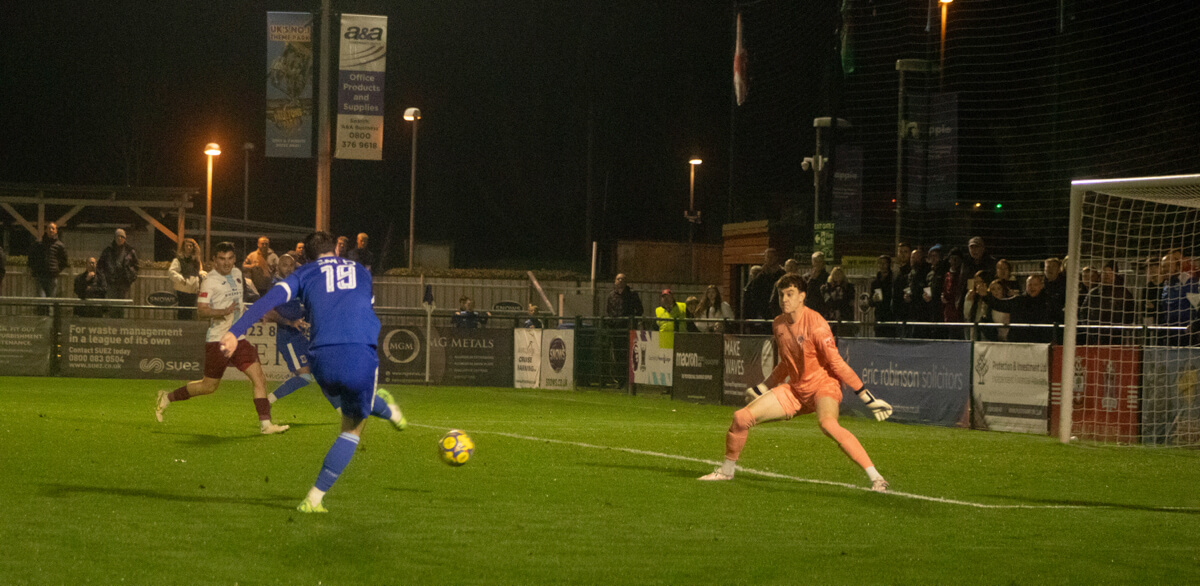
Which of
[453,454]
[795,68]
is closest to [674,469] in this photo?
[453,454]

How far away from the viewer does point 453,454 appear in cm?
930

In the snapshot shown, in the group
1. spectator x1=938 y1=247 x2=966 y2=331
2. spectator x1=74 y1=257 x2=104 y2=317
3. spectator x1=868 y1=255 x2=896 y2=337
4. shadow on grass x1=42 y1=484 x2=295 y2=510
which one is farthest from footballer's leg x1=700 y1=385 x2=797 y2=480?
spectator x1=74 y1=257 x2=104 y2=317

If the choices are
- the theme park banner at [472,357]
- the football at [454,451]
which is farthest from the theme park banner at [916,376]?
the football at [454,451]

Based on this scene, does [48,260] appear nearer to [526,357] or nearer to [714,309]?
[526,357]

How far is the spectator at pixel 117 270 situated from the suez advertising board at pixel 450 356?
6.10 meters

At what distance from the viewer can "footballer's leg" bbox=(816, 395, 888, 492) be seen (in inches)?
388

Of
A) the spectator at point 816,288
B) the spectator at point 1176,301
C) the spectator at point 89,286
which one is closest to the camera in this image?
the spectator at point 1176,301

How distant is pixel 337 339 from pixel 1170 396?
11.3 m

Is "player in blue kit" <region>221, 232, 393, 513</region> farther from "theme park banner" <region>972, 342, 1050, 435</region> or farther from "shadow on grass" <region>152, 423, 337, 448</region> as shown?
"theme park banner" <region>972, 342, 1050, 435</region>

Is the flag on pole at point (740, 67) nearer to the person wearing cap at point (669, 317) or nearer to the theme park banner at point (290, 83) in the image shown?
the person wearing cap at point (669, 317)

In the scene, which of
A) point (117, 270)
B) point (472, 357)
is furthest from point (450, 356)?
point (117, 270)

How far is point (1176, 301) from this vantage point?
15.8m

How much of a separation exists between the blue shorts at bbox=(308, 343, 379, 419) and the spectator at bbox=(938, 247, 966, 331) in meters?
12.7

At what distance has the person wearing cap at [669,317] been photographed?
23.3m
